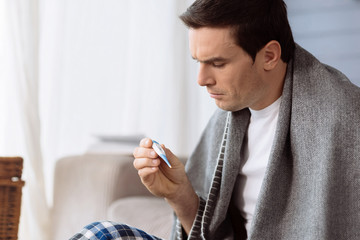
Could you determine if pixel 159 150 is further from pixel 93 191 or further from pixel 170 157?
pixel 93 191

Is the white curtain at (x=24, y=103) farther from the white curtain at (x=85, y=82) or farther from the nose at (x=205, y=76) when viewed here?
the nose at (x=205, y=76)

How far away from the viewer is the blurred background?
232 cm

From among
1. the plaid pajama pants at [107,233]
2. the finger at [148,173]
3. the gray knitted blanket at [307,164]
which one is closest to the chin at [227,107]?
the gray knitted blanket at [307,164]

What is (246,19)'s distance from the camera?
4.34 ft

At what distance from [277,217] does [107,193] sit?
102 centimetres

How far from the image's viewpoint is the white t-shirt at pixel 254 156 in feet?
4.72

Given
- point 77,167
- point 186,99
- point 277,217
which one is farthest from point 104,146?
point 277,217

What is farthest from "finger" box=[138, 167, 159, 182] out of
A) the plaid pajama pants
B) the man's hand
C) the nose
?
the nose

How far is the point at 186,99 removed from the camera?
3164 mm

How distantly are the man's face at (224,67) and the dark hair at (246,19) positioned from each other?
17 mm

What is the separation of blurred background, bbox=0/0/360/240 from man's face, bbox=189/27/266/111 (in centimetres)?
116

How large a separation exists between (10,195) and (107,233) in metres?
0.39

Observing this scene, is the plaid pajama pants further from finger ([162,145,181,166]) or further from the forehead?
the forehead

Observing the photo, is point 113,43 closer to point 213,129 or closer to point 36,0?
point 36,0
